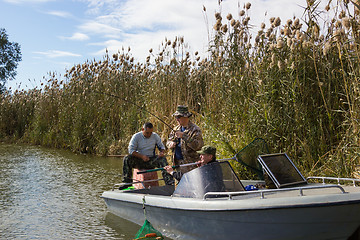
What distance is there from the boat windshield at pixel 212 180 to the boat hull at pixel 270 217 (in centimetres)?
22

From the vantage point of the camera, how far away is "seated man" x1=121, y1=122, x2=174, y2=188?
7191mm

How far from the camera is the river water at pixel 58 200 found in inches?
223

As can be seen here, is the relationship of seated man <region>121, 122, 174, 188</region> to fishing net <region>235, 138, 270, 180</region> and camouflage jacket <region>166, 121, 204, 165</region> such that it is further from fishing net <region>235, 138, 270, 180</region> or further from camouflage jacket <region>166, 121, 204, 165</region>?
fishing net <region>235, 138, 270, 180</region>

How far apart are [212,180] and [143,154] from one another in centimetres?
288

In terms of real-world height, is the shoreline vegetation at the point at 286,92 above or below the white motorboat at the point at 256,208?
above

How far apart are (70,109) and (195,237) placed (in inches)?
462

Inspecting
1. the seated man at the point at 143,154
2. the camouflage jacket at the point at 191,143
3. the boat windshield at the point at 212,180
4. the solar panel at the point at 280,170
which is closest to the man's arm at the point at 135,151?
the seated man at the point at 143,154

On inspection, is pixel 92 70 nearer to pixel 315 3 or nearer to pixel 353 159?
pixel 315 3

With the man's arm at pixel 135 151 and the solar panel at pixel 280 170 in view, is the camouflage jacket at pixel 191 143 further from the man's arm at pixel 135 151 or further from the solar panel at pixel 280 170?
the solar panel at pixel 280 170

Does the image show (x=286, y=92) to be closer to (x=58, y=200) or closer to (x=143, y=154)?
(x=143, y=154)

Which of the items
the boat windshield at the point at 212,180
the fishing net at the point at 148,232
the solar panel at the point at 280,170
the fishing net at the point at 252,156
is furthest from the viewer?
the fishing net at the point at 252,156

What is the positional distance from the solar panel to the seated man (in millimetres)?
2597

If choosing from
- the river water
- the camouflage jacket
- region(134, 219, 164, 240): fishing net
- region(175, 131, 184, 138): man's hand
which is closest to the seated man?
the river water

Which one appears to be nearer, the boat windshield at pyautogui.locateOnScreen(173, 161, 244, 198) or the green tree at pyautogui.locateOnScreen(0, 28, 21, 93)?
the boat windshield at pyautogui.locateOnScreen(173, 161, 244, 198)
